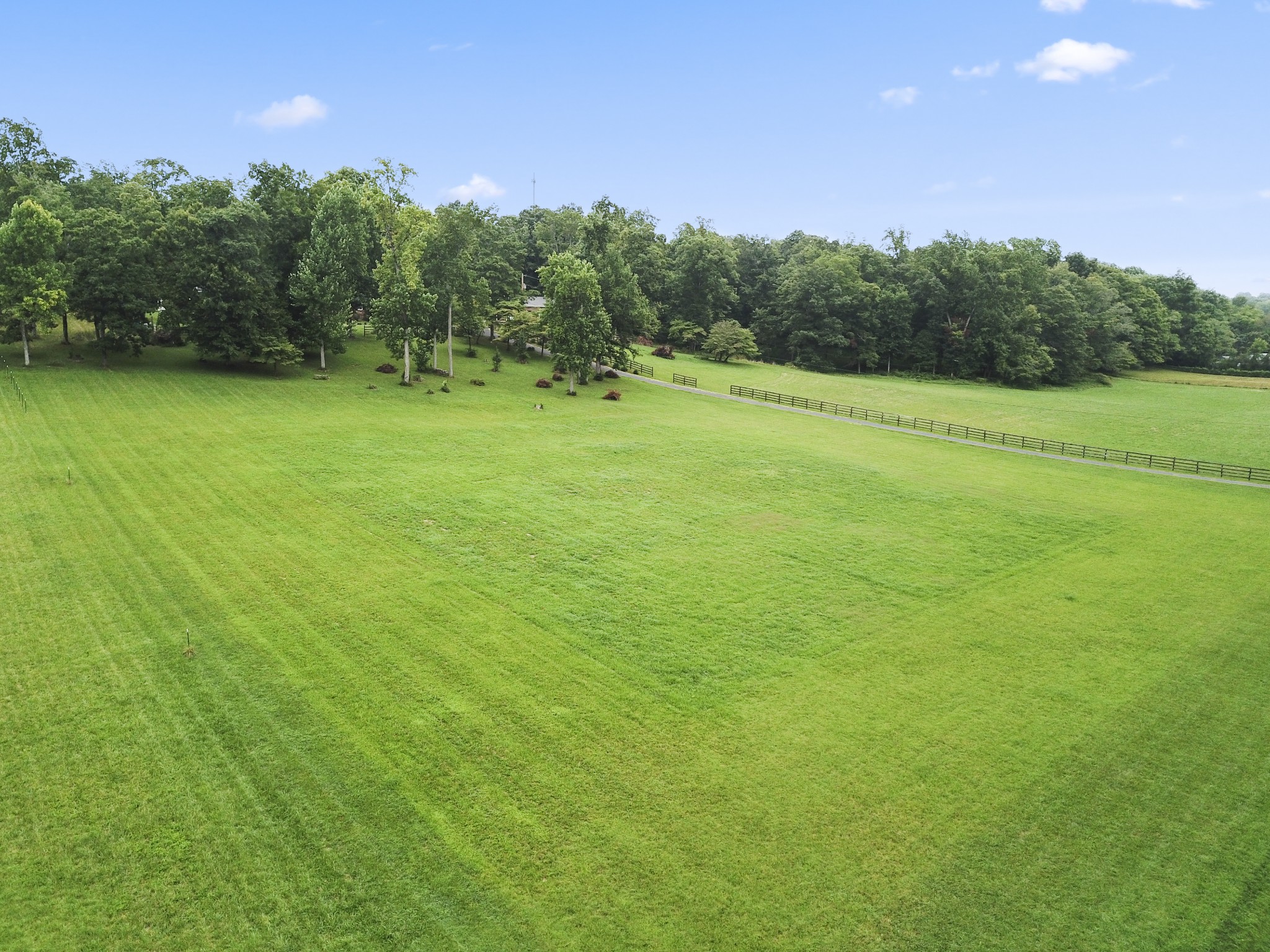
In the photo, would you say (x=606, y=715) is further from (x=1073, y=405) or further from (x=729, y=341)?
(x=729, y=341)

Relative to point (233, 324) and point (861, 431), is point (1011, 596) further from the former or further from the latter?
point (233, 324)

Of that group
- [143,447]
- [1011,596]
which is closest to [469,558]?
[1011,596]

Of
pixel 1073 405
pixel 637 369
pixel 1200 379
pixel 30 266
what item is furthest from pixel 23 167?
pixel 1200 379

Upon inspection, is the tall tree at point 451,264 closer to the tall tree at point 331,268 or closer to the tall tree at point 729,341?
the tall tree at point 331,268

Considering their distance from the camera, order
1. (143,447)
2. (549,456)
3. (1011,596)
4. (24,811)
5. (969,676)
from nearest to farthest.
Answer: (24,811), (969,676), (1011,596), (143,447), (549,456)

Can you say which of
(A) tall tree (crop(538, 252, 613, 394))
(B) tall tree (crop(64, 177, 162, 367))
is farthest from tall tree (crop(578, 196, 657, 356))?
(B) tall tree (crop(64, 177, 162, 367))

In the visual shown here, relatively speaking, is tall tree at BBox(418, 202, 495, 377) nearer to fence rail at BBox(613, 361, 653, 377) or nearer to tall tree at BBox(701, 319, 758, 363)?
fence rail at BBox(613, 361, 653, 377)
